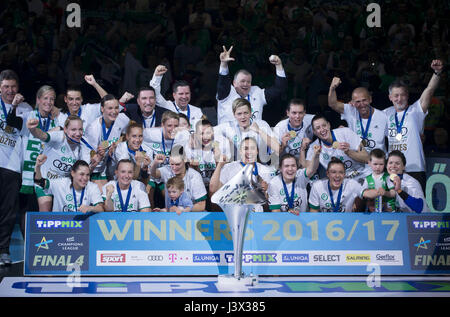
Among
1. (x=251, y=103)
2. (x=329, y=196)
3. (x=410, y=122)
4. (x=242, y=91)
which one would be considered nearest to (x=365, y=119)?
(x=410, y=122)

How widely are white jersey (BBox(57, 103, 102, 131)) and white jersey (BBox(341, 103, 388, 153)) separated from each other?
11.9ft

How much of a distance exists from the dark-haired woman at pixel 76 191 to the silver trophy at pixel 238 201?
1.87 metres

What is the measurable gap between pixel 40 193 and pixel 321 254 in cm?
369

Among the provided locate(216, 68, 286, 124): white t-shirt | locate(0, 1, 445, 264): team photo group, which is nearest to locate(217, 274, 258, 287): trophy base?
locate(0, 1, 445, 264): team photo group

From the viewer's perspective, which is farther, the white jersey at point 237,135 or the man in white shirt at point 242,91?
the man in white shirt at point 242,91

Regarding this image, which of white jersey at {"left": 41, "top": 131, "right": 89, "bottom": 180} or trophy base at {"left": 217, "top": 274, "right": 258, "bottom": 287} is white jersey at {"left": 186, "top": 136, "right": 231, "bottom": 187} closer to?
white jersey at {"left": 41, "top": 131, "right": 89, "bottom": 180}

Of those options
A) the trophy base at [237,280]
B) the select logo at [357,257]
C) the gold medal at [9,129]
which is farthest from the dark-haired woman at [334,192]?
the gold medal at [9,129]

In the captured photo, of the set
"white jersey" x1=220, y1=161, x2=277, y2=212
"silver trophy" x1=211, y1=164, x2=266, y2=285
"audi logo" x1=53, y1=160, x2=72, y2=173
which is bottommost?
"silver trophy" x1=211, y1=164, x2=266, y2=285

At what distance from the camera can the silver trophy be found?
20.5 ft

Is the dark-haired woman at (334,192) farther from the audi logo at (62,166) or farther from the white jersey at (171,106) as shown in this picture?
the audi logo at (62,166)

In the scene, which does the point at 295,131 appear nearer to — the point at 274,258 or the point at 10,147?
the point at 274,258

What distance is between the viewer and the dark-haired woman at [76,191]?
745 centimetres

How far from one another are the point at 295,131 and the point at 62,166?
323 centimetres

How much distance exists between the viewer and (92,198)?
294 inches
